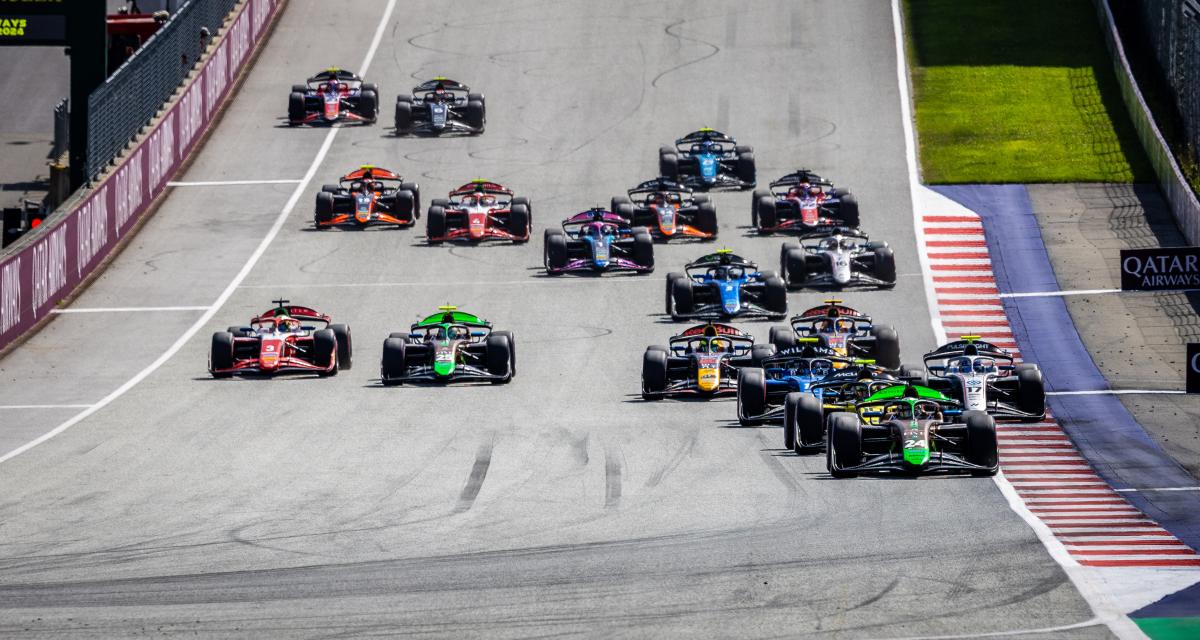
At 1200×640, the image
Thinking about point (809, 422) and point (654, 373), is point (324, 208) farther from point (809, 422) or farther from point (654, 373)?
point (809, 422)

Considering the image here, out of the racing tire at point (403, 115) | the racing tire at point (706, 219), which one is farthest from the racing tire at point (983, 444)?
the racing tire at point (403, 115)

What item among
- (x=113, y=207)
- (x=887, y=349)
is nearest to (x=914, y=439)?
(x=887, y=349)

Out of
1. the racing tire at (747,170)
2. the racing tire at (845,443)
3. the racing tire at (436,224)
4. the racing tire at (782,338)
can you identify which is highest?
the racing tire at (747,170)

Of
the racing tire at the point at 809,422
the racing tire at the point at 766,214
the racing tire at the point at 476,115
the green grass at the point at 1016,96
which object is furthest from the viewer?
the racing tire at the point at 476,115

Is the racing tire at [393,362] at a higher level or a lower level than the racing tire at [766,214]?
lower

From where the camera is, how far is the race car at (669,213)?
45062 millimetres

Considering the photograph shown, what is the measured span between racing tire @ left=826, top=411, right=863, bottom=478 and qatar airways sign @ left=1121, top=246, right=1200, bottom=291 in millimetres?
3672

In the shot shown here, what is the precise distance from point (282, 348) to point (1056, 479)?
14.4 m

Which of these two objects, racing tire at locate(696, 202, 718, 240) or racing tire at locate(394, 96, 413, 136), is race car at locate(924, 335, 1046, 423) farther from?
racing tire at locate(394, 96, 413, 136)

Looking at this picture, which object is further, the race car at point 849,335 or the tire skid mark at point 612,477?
the race car at point 849,335

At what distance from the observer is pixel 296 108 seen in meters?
57.0

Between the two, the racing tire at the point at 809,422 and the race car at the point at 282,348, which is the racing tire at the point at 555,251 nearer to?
the race car at the point at 282,348

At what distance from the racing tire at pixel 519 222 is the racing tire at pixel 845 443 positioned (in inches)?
877

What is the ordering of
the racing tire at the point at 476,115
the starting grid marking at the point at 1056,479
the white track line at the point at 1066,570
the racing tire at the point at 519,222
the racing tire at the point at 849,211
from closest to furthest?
the white track line at the point at 1066,570 → the starting grid marking at the point at 1056,479 → the racing tire at the point at 849,211 → the racing tire at the point at 519,222 → the racing tire at the point at 476,115
